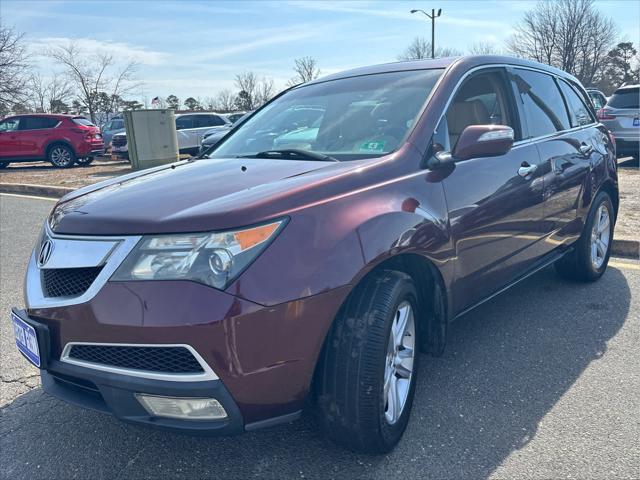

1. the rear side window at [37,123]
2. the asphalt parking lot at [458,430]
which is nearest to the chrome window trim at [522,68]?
the asphalt parking lot at [458,430]

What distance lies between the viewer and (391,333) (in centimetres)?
231

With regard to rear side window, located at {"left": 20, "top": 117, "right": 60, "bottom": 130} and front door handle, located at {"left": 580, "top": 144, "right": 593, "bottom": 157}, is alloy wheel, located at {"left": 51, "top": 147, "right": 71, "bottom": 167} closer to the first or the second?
rear side window, located at {"left": 20, "top": 117, "right": 60, "bottom": 130}

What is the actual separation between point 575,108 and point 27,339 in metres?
4.24

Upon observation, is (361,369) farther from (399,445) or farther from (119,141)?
(119,141)

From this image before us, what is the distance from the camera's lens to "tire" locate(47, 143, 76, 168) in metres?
17.0

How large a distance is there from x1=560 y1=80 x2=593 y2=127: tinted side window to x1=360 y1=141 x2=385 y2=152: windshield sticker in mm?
2292

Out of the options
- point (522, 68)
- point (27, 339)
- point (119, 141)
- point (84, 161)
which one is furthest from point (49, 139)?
point (27, 339)

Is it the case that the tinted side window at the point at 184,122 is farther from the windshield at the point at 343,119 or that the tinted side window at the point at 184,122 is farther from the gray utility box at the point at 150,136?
the windshield at the point at 343,119

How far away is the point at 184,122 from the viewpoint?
1817 centimetres

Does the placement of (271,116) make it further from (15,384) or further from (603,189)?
(603,189)

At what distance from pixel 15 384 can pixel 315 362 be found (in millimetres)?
2030

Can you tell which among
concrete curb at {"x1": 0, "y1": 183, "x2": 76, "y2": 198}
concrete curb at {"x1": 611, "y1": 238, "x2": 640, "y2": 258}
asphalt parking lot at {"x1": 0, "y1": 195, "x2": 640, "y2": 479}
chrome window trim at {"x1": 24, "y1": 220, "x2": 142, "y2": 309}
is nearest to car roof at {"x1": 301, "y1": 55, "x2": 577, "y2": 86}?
asphalt parking lot at {"x1": 0, "y1": 195, "x2": 640, "y2": 479}

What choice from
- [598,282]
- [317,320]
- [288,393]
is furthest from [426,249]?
[598,282]

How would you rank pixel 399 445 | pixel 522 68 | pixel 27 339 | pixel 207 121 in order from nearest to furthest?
1. pixel 27 339
2. pixel 399 445
3. pixel 522 68
4. pixel 207 121
